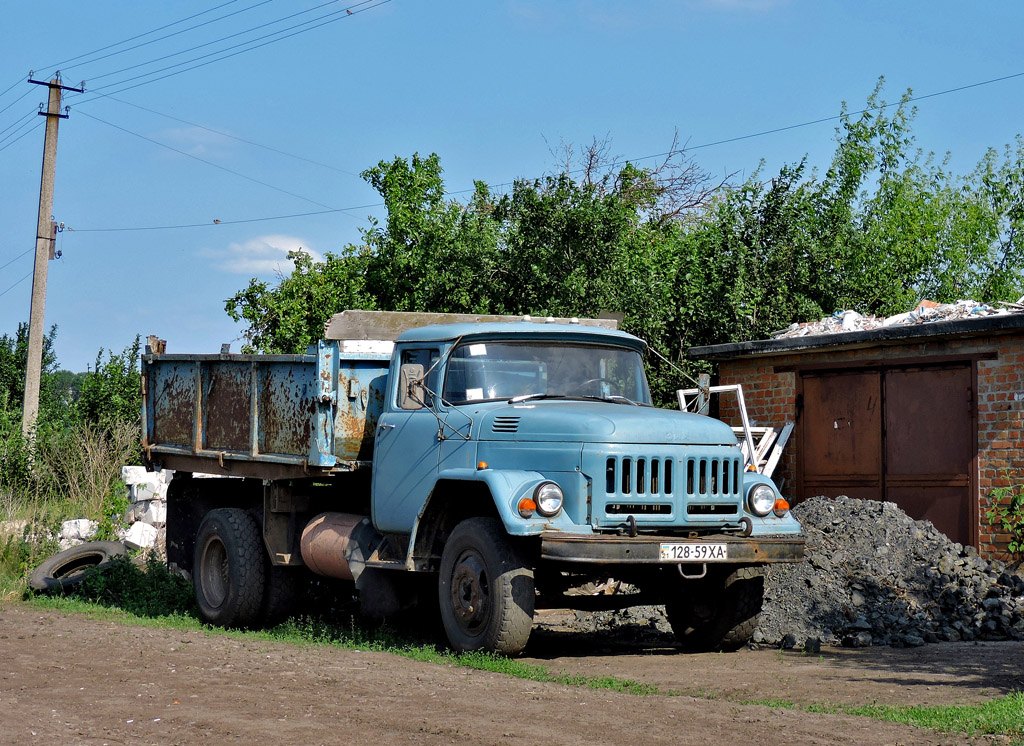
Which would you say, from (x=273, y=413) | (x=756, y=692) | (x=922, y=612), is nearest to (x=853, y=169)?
(x=922, y=612)

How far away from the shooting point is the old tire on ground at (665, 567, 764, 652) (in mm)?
9266

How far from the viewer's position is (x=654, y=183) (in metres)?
30.4

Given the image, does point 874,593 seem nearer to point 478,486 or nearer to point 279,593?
point 478,486

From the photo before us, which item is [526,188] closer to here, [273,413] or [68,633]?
[273,413]

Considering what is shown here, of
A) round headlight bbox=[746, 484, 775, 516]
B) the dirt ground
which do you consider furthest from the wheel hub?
round headlight bbox=[746, 484, 775, 516]

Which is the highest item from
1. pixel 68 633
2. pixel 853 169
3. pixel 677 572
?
pixel 853 169

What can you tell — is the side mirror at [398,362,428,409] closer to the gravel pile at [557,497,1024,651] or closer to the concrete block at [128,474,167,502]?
the gravel pile at [557,497,1024,651]

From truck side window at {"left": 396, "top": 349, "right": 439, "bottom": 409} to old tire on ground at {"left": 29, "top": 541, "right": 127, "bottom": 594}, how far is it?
5441 millimetres

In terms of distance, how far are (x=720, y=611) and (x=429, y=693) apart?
3.15m

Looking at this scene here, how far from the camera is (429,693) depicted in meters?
7.09

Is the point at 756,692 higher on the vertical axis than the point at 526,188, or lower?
lower

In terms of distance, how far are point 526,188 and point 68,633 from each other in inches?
391

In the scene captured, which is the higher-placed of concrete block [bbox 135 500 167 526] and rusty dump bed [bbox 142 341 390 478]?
rusty dump bed [bbox 142 341 390 478]

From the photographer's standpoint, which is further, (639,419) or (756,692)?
(639,419)
